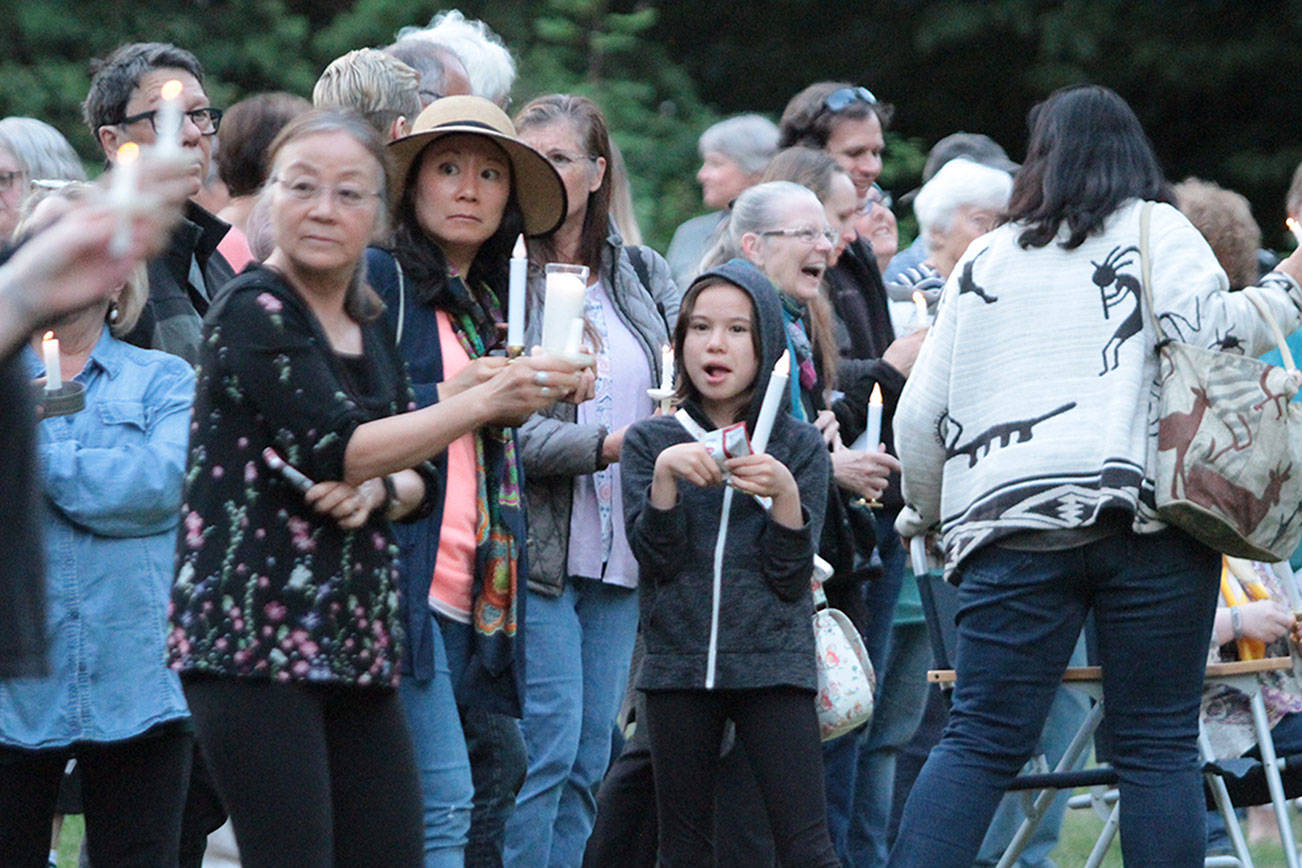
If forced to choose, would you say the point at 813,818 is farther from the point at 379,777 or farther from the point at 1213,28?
the point at 1213,28

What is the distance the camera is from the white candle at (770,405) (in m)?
4.18

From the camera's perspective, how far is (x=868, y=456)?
5219mm

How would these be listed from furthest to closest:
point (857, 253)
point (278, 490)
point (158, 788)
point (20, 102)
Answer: point (20, 102), point (857, 253), point (158, 788), point (278, 490)

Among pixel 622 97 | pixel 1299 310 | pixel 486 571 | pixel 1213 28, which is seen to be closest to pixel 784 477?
pixel 486 571

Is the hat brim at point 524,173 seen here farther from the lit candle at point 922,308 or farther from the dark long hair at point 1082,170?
the lit candle at point 922,308

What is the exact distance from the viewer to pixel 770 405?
4242mm

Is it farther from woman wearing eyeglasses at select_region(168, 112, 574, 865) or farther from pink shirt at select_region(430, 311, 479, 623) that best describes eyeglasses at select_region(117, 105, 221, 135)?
woman wearing eyeglasses at select_region(168, 112, 574, 865)

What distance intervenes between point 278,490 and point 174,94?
0.89 meters

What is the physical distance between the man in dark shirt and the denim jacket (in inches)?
16.5

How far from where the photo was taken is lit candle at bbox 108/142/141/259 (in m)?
1.89

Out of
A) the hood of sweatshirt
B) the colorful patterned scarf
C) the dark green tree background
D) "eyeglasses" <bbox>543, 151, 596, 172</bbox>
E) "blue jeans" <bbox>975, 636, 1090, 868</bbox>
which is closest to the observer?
the colorful patterned scarf

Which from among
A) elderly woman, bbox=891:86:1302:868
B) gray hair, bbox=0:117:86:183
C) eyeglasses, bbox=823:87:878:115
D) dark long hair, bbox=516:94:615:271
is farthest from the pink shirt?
eyeglasses, bbox=823:87:878:115

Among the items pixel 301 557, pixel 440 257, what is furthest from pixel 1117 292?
pixel 301 557

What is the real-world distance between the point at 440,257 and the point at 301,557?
114 cm
